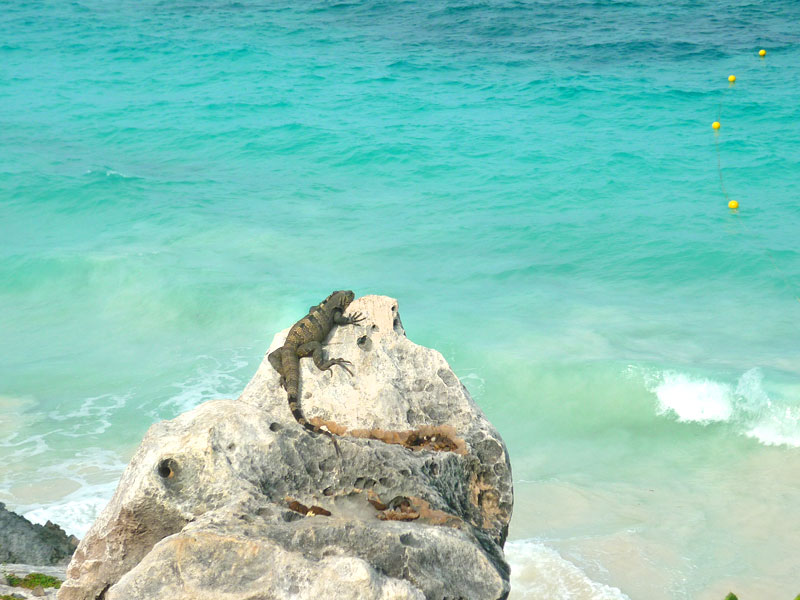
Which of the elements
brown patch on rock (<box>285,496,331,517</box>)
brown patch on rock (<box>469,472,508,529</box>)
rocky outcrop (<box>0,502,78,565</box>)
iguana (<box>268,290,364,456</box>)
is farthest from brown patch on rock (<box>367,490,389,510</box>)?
rocky outcrop (<box>0,502,78,565</box>)

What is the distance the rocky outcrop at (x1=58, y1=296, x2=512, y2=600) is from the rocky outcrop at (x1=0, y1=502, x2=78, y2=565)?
7.46 ft

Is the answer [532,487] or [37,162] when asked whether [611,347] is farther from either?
[37,162]

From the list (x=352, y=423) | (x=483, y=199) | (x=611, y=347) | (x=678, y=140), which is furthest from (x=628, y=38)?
(x=352, y=423)

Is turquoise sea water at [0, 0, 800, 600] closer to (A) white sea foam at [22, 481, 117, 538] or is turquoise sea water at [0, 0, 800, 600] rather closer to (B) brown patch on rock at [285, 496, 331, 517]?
(A) white sea foam at [22, 481, 117, 538]

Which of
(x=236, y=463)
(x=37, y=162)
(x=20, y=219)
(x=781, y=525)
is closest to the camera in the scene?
(x=236, y=463)

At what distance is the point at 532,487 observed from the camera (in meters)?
8.82

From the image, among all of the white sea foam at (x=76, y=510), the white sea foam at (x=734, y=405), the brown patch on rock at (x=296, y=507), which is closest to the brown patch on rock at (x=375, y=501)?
the brown patch on rock at (x=296, y=507)

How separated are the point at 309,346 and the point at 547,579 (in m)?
3.14

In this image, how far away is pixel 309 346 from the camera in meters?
5.41

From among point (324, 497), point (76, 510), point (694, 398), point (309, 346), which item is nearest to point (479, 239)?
point (694, 398)

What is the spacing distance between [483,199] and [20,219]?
9486 millimetres

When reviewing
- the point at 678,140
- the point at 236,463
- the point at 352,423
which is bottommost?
the point at 678,140

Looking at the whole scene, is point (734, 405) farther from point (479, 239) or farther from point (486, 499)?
point (479, 239)

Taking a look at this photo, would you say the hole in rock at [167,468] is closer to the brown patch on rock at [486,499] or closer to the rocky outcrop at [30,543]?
the brown patch on rock at [486,499]
